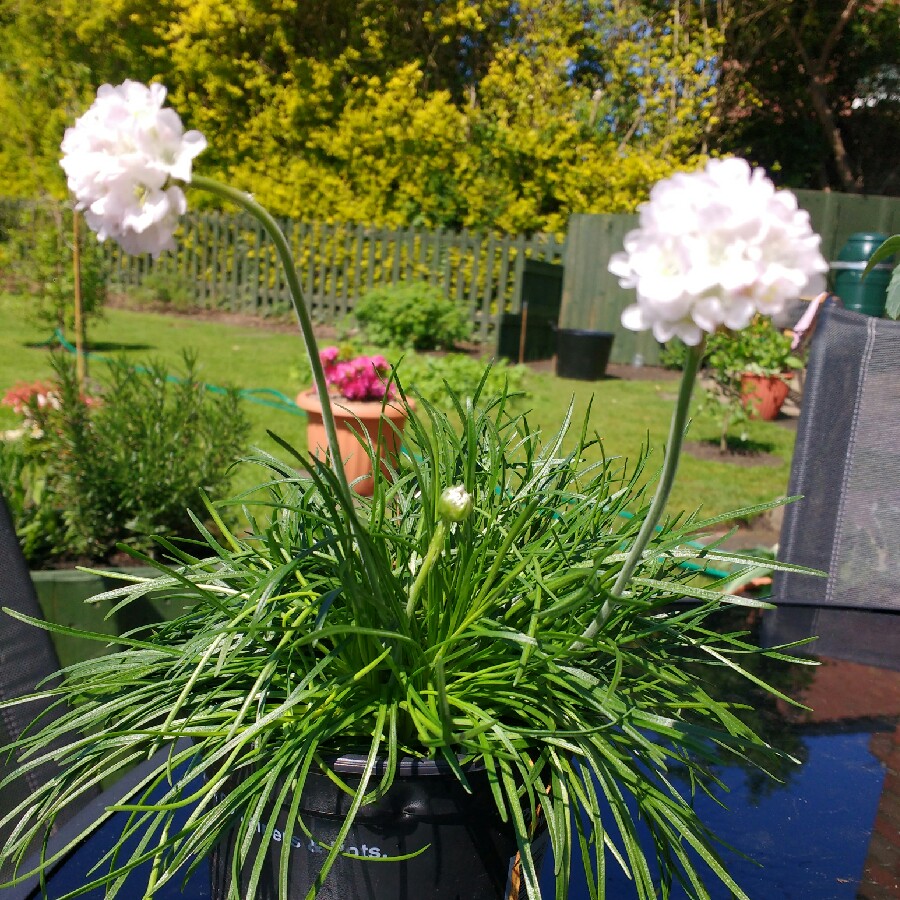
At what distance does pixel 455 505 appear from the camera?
74 centimetres

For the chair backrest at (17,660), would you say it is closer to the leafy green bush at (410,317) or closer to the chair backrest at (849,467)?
the chair backrest at (849,467)

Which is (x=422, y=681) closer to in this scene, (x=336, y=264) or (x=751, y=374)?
(x=751, y=374)

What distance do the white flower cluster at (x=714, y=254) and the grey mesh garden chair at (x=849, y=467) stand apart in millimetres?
1320

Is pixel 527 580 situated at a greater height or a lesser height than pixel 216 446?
greater

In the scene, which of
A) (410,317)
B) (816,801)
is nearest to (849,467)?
(816,801)

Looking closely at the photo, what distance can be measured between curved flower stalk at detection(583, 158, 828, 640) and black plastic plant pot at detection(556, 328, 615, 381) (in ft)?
25.2

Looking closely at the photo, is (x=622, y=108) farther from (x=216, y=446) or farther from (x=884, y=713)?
(x=884, y=713)

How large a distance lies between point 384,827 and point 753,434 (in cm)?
592

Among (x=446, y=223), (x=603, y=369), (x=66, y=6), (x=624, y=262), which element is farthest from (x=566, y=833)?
(x=66, y=6)

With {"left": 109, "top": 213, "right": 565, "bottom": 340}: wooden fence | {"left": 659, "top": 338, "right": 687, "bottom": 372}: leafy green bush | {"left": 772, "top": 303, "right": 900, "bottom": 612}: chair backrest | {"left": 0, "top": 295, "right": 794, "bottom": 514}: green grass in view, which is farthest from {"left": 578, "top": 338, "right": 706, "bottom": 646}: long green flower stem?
{"left": 109, "top": 213, "right": 565, "bottom": 340}: wooden fence

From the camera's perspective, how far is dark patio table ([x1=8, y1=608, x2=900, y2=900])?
916 mm

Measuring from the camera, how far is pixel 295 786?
26.2 inches

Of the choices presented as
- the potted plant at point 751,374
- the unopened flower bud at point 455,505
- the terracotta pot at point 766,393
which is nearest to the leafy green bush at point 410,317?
the potted plant at point 751,374

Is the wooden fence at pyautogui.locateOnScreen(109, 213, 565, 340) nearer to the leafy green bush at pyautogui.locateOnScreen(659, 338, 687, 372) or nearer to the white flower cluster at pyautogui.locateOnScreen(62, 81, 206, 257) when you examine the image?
the leafy green bush at pyautogui.locateOnScreen(659, 338, 687, 372)
